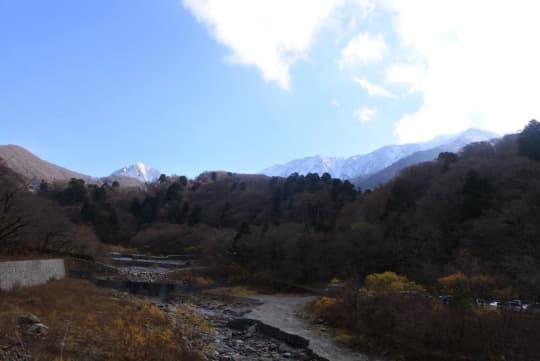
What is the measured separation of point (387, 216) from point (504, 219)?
1898 centimetres

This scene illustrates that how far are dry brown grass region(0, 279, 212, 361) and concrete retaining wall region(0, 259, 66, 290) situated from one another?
2.17 ft

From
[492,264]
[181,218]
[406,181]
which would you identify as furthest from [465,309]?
[181,218]

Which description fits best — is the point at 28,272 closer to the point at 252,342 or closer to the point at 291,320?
the point at 252,342

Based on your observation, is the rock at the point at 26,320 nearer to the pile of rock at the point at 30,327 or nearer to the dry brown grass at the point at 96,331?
the pile of rock at the point at 30,327

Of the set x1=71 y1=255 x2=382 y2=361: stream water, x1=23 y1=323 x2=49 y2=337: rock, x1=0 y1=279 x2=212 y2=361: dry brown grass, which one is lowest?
x1=71 y1=255 x2=382 y2=361: stream water

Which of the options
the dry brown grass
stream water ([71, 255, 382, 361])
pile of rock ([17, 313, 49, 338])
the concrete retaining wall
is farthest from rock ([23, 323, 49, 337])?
the concrete retaining wall

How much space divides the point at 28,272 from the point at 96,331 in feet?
39.7

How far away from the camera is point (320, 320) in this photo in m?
26.6

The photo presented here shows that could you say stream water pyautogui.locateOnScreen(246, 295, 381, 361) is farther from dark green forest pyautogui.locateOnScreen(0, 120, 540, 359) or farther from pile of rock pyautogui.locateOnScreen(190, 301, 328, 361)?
dark green forest pyautogui.locateOnScreen(0, 120, 540, 359)

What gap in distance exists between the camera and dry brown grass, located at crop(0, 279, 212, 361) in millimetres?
11078

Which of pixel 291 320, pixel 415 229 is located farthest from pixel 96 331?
pixel 415 229

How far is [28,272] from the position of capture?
2373 centimetres

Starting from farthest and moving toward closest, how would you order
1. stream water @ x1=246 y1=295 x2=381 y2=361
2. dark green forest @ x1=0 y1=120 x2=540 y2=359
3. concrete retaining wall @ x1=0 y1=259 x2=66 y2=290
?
dark green forest @ x1=0 y1=120 x2=540 y2=359 < concrete retaining wall @ x1=0 y1=259 x2=66 y2=290 < stream water @ x1=246 y1=295 x2=381 y2=361

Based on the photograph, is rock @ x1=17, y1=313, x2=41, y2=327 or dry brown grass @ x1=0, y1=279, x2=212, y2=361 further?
rock @ x1=17, y1=313, x2=41, y2=327
